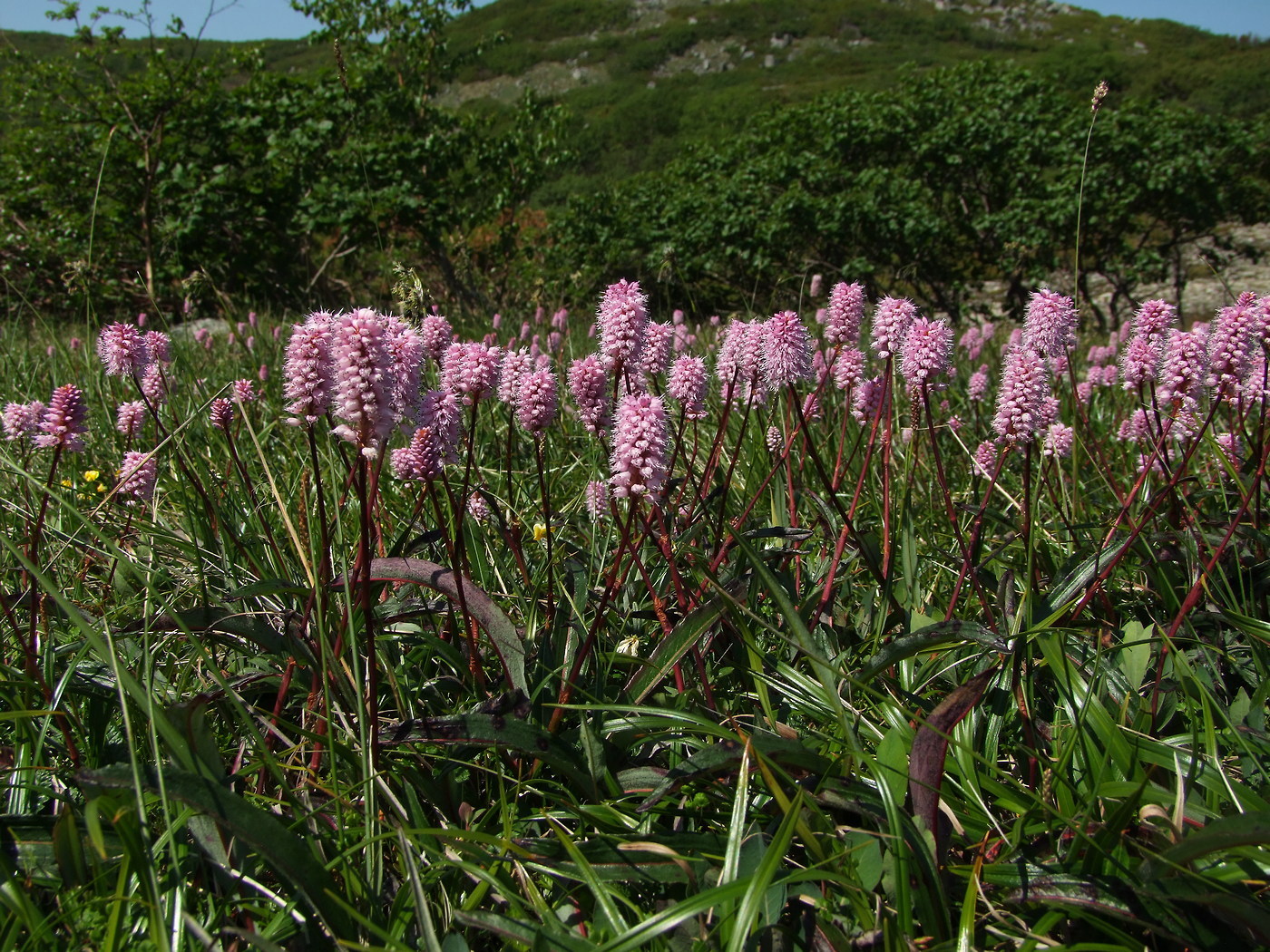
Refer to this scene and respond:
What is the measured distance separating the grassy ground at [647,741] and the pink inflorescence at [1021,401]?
0.10 m

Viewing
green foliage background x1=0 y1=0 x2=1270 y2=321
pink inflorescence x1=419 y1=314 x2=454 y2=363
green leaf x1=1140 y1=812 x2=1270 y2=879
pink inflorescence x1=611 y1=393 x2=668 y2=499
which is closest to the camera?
green leaf x1=1140 y1=812 x2=1270 y2=879

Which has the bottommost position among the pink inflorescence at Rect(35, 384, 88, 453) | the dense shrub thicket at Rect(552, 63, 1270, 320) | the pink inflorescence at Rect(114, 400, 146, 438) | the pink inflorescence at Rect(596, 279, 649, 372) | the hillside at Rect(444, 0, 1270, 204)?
the pink inflorescence at Rect(114, 400, 146, 438)

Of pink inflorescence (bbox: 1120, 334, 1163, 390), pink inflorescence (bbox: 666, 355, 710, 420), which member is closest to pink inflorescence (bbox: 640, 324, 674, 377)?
pink inflorescence (bbox: 666, 355, 710, 420)

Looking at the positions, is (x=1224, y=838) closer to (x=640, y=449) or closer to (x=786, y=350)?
(x=640, y=449)

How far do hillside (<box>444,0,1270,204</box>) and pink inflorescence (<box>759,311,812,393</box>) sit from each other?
1644 inches

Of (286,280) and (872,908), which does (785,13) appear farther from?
(872,908)

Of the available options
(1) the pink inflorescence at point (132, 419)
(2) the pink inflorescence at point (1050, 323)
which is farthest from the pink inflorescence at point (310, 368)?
(2) the pink inflorescence at point (1050, 323)

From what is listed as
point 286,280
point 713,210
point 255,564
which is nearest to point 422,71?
point 286,280

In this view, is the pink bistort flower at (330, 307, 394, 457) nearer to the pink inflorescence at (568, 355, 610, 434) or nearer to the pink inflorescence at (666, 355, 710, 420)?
the pink inflorescence at (568, 355, 610, 434)

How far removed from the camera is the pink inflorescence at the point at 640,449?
151 cm

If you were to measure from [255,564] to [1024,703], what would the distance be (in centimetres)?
180

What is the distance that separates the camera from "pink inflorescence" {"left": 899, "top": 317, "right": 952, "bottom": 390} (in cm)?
200

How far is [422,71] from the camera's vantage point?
34.1 ft

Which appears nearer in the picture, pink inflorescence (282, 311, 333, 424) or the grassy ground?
the grassy ground
